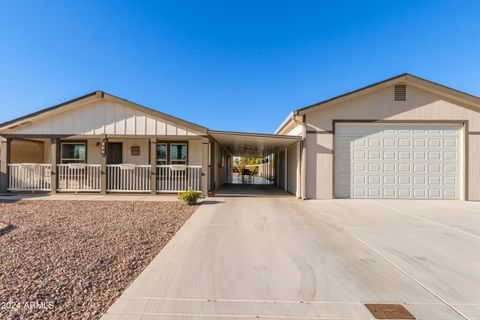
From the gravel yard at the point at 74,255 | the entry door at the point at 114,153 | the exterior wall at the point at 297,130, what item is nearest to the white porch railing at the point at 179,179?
the entry door at the point at 114,153

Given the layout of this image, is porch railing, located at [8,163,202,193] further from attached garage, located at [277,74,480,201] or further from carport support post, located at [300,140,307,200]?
attached garage, located at [277,74,480,201]

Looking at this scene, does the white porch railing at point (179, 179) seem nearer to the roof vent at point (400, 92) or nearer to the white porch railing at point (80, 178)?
the white porch railing at point (80, 178)

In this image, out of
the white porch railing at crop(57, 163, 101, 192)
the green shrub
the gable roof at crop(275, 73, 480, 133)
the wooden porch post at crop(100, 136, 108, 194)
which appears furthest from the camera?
the white porch railing at crop(57, 163, 101, 192)

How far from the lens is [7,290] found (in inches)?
105

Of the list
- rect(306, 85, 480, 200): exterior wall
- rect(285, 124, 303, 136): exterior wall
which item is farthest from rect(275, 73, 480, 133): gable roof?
rect(285, 124, 303, 136): exterior wall

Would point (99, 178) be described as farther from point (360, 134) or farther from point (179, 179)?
point (360, 134)

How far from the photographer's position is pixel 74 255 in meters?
3.71

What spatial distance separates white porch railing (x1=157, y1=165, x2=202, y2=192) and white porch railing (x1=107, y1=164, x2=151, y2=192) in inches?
22.9

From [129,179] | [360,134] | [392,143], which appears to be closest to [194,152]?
[129,179]

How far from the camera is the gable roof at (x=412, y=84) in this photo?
9.58 m

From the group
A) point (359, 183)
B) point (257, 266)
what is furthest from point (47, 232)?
point (359, 183)

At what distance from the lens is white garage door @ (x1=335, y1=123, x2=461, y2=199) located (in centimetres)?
973

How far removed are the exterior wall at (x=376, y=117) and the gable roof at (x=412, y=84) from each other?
0.63 ft

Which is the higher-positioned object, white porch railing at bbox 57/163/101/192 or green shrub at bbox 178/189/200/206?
white porch railing at bbox 57/163/101/192
